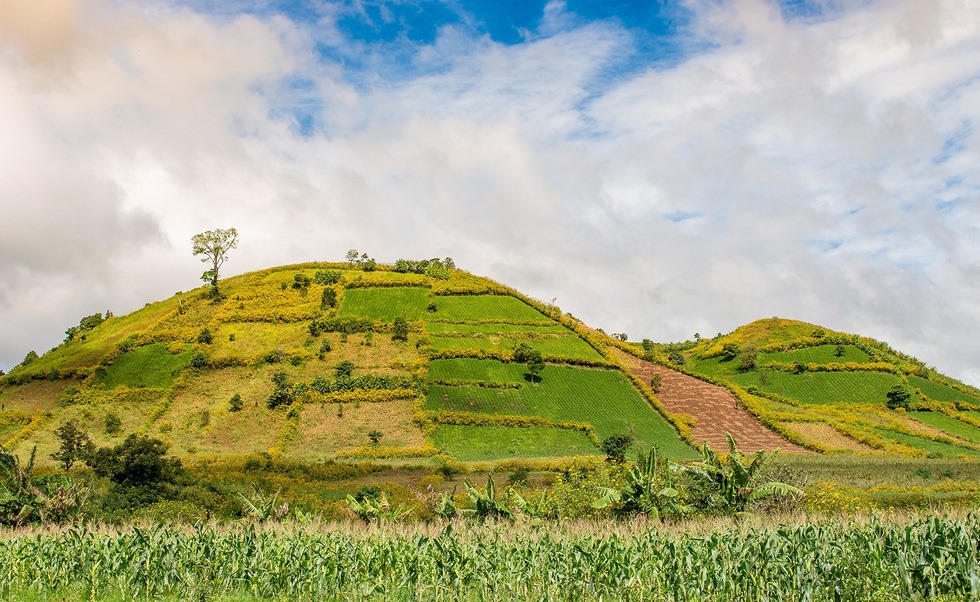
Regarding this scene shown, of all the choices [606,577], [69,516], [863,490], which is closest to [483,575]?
[606,577]

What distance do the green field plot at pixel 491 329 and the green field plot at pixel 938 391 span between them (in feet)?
147

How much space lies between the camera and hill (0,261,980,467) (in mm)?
66188

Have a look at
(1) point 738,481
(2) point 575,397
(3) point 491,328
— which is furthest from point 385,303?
(1) point 738,481

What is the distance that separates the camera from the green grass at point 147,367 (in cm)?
7544

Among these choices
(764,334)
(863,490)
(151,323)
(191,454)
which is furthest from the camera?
(764,334)

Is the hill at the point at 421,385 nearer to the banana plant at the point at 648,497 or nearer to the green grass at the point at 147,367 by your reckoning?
the green grass at the point at 147,367

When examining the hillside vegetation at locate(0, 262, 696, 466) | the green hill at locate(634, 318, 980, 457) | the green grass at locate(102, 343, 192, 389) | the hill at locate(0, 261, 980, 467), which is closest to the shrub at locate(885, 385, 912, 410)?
the green hill at locate(634, 318, 980, 457)

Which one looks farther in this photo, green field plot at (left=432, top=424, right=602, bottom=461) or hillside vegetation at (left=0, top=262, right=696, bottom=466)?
hillside vegetation at (left=0, top=262, right=696, bottom=466)

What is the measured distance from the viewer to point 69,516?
28000mm

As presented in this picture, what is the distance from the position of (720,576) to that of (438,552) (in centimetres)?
682

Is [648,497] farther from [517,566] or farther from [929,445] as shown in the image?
[929,445]

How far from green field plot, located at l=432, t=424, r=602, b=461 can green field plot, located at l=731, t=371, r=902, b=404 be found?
38637mm

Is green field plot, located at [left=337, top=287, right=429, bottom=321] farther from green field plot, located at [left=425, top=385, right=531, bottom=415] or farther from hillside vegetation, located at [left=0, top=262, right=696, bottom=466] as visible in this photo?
green field plot, located at [left=425, top=385, right=531, bottom=415]

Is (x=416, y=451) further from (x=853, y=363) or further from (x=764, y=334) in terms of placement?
(x=764, y=334)
